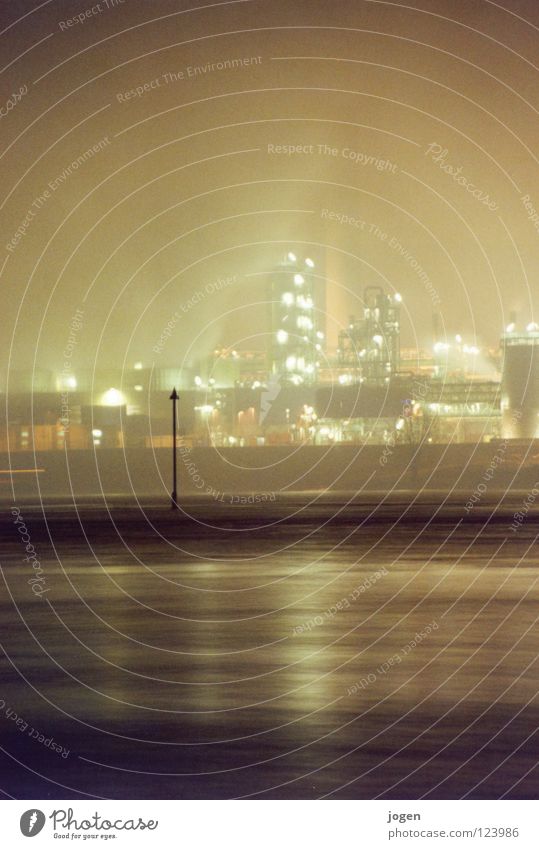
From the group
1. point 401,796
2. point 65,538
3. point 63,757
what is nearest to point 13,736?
point 63,757

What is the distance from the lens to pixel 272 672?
39.0 ft

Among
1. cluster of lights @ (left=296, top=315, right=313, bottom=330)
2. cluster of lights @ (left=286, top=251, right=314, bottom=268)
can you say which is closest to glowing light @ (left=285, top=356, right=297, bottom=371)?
cluster of lights @ (left=296, top=315, right=313, bottom=330)

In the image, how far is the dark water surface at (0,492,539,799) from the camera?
8.22m

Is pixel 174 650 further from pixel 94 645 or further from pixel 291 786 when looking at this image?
pixel 291 786

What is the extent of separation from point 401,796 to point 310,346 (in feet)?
313
